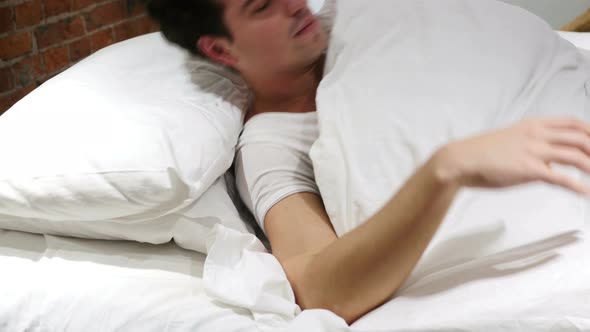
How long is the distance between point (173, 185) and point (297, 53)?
1.30 ft

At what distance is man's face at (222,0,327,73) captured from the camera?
119 centimetres

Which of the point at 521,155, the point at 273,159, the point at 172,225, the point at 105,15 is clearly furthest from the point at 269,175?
the point at 105,15

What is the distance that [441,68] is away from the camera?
1021 millimetres

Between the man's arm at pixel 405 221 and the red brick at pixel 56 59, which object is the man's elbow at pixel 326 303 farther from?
the red brick at pixel 56 59

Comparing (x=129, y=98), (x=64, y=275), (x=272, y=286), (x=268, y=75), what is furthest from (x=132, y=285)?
(x=268, y=75)

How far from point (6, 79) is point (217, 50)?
682 mm

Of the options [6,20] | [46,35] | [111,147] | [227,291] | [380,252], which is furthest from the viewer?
[46,35]

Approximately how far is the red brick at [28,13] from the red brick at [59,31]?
0.10 ft

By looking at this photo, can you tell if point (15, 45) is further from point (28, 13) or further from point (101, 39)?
point (101, 39)

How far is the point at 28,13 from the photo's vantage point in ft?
5.49

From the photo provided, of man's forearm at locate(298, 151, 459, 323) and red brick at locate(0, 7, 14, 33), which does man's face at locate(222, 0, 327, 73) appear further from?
red brick at locate(0, 7, 14, 33)

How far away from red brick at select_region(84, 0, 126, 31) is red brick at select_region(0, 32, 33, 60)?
0.81 ft

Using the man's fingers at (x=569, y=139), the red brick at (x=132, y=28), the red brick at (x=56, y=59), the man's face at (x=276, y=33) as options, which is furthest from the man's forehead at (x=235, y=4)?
the red brick at (x=132, y=28)

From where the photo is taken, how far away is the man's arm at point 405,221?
0.67 metres
